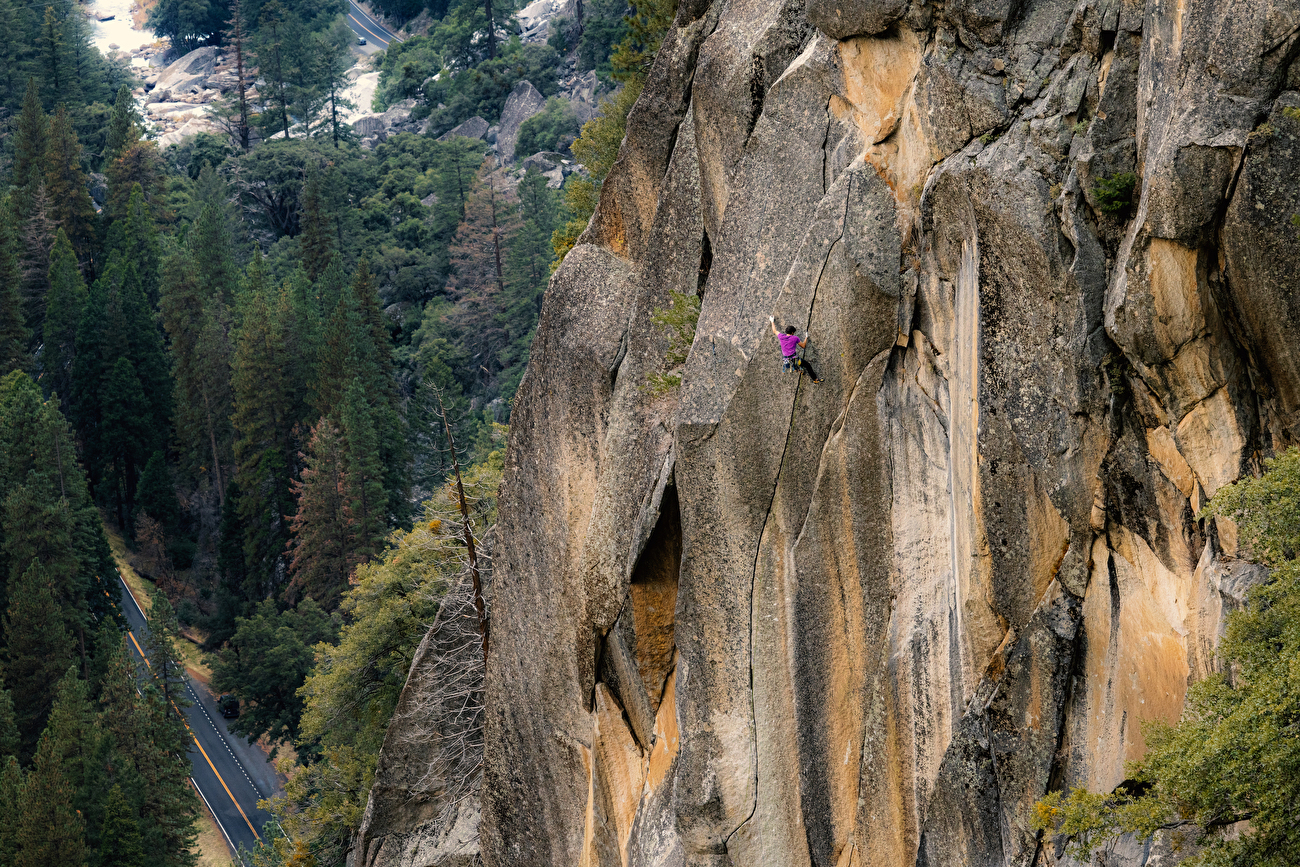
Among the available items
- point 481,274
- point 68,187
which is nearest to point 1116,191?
point 481,274

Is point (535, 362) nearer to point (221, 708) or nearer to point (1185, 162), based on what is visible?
point (1185, 162)

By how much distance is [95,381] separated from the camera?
6366 centimetres

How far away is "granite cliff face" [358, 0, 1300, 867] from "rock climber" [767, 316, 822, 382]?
0.75ft

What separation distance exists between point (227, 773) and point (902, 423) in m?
46.2

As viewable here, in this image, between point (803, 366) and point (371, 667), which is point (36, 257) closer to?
point (371, 667)

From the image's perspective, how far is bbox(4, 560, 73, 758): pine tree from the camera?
153 ft

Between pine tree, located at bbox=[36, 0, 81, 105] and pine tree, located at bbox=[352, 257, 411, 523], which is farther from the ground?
pine tree, located at bbox=[36, 0, 81, 105]

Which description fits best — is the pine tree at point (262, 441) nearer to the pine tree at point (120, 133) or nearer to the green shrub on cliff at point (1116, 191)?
the pine tree at point (120, 133)

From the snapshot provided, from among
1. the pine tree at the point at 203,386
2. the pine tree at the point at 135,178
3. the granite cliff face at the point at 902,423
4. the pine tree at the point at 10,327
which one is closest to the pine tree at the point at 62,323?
the pine tree at the point at 10,327

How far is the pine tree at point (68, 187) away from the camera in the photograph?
7419 centimetres

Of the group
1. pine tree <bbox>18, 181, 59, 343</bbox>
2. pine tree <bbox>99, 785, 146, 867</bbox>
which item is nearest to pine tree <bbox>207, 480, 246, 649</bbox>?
pine tree <bbox>99, 785, 146, 867</bbox>

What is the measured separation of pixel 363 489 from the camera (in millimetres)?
49656

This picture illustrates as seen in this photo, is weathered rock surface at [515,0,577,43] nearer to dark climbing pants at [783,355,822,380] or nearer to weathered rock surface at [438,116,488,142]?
weathered rock surface at [438,116,488,142]

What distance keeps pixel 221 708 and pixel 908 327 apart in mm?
49180
